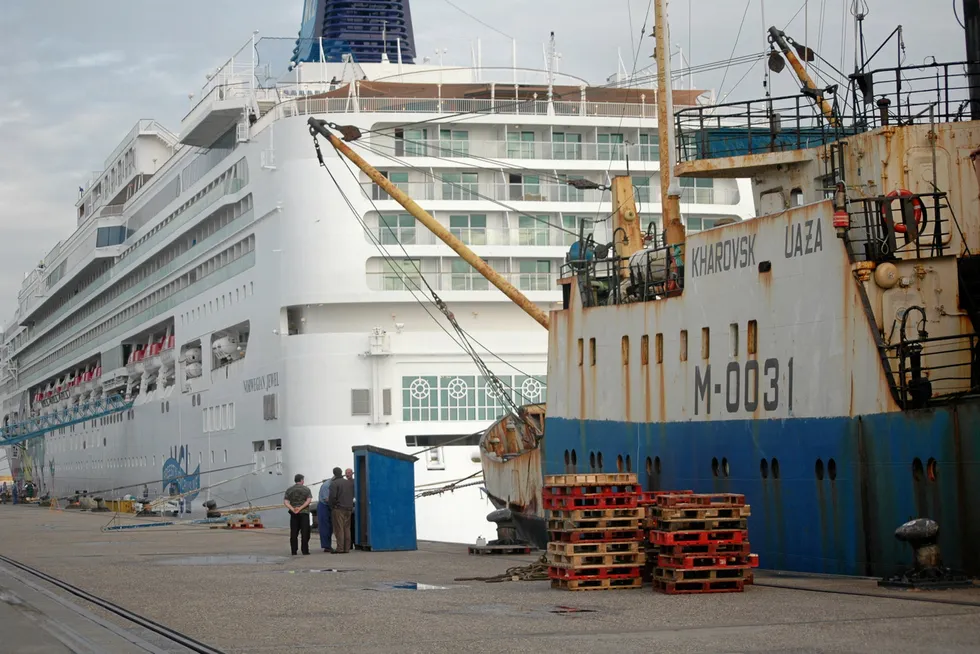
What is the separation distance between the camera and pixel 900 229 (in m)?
15.3

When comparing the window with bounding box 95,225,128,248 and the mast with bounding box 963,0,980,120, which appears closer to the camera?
the mast with bounding box 963,0,980,120

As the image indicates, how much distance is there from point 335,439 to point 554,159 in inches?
374

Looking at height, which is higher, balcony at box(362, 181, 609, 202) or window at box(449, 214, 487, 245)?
balcony at box(362, 181, 609, 202)

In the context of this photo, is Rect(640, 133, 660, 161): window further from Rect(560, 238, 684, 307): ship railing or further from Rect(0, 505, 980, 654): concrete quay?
Rect(0, 505, 980, 654): concrete quay

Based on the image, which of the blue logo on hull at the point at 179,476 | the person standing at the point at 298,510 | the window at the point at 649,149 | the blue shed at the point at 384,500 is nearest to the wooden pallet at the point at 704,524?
the person standing at the point at 298,510

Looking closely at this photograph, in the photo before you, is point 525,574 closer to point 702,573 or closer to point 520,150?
point 702,573

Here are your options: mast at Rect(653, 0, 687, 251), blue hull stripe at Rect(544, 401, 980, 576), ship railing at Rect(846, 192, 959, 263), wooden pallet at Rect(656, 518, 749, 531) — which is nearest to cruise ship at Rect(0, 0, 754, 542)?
mast at Rect(653, 0, 687, 251)

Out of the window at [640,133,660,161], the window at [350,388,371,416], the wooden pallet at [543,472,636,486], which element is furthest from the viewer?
the window at [640,133,660,161]

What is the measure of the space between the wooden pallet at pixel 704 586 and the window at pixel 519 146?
919 inches

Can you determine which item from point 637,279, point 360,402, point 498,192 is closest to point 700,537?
point 637,279

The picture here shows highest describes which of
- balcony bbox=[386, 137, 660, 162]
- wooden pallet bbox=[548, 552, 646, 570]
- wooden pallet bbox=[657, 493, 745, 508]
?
balcony bbox=[386, 137, 660, 162]

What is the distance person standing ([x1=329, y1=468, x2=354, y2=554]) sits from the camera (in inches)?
851

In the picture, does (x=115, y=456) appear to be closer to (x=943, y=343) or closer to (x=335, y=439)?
(x=335, y=439)

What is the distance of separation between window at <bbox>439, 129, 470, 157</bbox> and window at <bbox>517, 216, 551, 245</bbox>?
8.22ft
